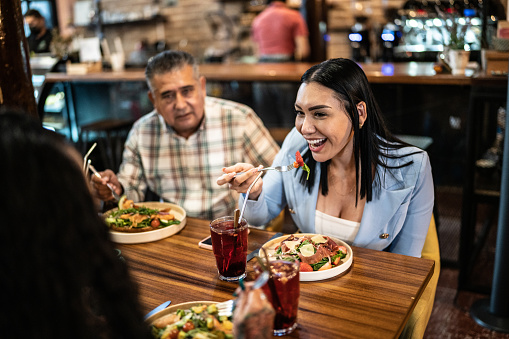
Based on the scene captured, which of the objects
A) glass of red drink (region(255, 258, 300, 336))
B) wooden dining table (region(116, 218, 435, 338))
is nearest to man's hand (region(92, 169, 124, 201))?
wooden dining table (region(116, 218, 435, 338))

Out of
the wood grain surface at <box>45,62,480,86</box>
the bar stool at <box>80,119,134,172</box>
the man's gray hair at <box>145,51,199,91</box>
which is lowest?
the bar stool at <box>80,119,134,172</box>

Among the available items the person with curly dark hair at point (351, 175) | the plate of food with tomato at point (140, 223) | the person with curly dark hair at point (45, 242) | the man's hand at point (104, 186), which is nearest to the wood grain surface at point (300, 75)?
the person with curly dark hair at point (351, 175)

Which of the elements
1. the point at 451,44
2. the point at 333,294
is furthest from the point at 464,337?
the point at 451,44

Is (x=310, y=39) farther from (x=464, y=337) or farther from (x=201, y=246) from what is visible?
(x=201, y=246)

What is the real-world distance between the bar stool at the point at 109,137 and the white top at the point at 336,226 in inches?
106

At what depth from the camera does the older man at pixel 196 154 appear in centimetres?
231

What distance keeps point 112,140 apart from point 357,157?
10.1 feet

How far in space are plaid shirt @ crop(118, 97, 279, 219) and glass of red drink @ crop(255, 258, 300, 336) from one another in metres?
1.31

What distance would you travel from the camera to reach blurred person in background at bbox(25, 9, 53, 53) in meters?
4.92

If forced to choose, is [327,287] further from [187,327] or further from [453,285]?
[453,285]

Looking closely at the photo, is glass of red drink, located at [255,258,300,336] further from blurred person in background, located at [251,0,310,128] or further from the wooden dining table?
blurred person in background, located at [251,0,310,128]

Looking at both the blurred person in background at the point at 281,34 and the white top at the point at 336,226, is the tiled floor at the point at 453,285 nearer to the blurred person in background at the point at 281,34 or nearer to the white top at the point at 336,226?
the white top at the point at 336,226

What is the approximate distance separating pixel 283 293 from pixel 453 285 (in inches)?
88.9

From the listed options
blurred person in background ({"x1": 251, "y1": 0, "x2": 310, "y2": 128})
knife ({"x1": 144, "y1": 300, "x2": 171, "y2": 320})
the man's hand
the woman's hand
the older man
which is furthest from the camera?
blurred person in background ({"x1": 251, "y1": 0, "x2": 310, "y2": 128})
